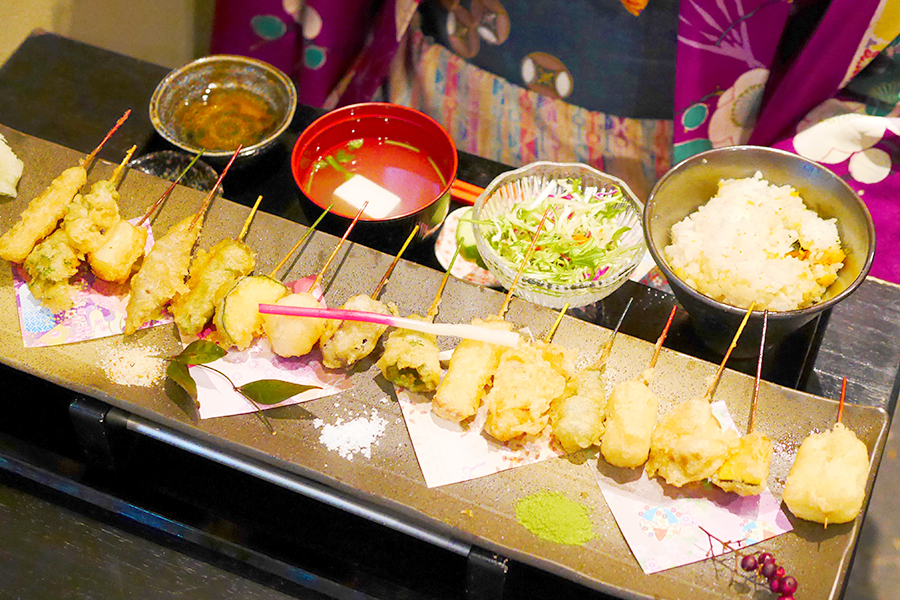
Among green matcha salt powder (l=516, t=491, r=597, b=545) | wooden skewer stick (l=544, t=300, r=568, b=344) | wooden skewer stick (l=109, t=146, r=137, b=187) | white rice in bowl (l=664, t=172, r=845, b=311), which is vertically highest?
white rice in bowl (l=664, t=172, r=845, b=311)

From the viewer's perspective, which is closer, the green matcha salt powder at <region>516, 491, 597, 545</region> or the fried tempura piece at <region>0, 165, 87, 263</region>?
the green matcha salt powder at <region>516, 491, 597, 545</region>

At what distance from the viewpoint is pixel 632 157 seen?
465cm

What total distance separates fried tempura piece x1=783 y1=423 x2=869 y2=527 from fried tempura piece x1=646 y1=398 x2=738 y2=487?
22cm

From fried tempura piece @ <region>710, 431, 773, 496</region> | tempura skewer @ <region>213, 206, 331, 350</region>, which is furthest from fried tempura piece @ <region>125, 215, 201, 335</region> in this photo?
fried tempura piece @ <region>710, 431, 773, 496</region>

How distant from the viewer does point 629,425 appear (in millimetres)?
2443

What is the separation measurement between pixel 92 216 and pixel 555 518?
2.20 meters

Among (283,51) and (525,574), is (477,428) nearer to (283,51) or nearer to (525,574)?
(525,574)

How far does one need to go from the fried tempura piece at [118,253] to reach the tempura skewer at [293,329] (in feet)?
2.08

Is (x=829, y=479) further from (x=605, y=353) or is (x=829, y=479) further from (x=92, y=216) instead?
(x=92, y=216)

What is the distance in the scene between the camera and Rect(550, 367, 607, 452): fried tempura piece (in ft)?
8.14

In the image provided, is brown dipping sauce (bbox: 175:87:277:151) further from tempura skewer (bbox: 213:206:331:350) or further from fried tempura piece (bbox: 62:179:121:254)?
tempura skewer (bbox: 213:206:331:350)

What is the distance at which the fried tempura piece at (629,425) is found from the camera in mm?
2441

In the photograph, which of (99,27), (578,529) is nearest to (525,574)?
(578,529)

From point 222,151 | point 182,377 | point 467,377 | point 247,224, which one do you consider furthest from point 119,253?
point 467,377
